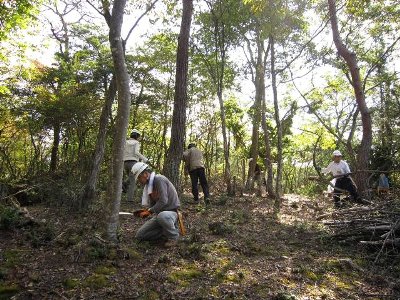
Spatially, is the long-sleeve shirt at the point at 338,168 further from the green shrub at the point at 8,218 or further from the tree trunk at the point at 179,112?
the green shrub at the point at 8,218

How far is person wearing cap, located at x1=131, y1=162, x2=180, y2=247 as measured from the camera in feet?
18.1

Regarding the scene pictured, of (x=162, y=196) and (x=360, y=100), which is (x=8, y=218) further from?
(x=360, y=100)

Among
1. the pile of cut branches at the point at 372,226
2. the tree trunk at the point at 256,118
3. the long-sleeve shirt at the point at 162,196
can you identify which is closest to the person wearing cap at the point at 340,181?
the pile of cut branches at the point at 372,226

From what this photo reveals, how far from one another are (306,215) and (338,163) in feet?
5.65

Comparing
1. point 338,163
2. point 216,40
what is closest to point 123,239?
point 338,163

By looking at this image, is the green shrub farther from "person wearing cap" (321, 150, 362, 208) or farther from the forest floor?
"person wearing cap" (321, 150, 362, 208)

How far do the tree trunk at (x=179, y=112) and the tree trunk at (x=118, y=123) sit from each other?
336 cm

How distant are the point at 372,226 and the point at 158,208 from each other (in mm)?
3589

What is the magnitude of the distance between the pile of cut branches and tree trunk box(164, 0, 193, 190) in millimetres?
3722

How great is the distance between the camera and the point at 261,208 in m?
9.71

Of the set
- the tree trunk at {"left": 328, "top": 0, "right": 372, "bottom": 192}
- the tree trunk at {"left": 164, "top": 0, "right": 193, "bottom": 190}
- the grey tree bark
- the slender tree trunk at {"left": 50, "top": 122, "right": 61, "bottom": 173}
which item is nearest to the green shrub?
the grey tree bark

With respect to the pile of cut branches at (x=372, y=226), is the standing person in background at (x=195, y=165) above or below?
above

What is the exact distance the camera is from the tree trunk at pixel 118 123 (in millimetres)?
4988

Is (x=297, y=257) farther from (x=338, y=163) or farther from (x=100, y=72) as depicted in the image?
(x=100, y=72)
